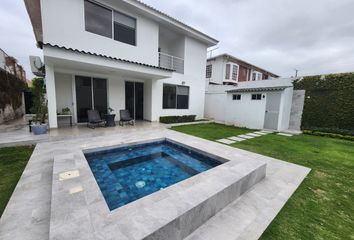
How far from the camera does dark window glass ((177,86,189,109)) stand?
1182cm

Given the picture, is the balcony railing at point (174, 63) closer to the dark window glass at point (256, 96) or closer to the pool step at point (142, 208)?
the dark window glass at point (256, 96)

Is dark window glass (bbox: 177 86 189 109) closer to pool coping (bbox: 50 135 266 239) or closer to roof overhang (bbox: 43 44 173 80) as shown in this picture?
roof overhang (bbox: 43 44 173 80)

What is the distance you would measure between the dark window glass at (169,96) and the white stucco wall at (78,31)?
2.79 m

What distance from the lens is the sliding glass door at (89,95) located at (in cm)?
826

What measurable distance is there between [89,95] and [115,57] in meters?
2.59

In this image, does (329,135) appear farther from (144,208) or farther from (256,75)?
(256,75)

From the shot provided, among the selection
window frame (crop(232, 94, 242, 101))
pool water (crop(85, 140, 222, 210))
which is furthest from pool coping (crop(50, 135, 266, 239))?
window frame (crop(232, 94, 242, 101))

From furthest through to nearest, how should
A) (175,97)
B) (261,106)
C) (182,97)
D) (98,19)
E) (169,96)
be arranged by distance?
(182,97) → (175,97) → (169,96) → (261,106) → (98,19)

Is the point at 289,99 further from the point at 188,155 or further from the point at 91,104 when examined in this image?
the point at 91,104

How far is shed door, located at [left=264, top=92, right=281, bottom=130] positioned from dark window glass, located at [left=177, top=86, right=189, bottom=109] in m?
5.72

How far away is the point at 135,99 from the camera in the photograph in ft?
34.3

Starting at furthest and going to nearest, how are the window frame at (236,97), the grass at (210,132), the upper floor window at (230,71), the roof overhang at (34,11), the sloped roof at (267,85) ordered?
the upper floor window at (230,71) < the window frame at (236,97) < the sloped roof at (267,85) < the grass at (210,132) < the roof overhang at (34,11)

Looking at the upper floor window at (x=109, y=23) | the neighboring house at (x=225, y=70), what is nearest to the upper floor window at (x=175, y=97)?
the upper floor window at (x=109, y=23)

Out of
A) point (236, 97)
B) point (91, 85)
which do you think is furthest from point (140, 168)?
point (236, 97)
